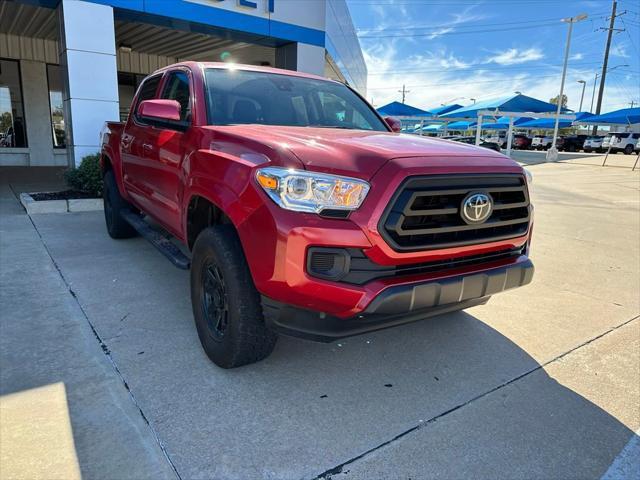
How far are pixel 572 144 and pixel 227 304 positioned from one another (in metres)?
46.7

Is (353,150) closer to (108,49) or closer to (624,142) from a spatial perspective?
(108,49)

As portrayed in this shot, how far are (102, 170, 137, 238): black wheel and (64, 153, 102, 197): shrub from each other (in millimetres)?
2425

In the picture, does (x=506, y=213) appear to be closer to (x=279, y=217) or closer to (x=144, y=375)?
(x=279, y=217)

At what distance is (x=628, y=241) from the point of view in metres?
7.02

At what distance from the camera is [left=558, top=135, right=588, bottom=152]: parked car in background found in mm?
41844

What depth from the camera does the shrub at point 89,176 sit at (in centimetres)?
805

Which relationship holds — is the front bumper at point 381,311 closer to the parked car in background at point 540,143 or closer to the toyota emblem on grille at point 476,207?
the toyota emblem on grille at point 476,207

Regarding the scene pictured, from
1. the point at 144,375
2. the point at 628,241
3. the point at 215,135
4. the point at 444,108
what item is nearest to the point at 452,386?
the point at 144,375

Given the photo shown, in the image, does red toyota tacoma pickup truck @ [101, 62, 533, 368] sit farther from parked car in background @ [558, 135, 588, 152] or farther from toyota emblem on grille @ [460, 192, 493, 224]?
parked car in background @ [558, 135, 588, 152]

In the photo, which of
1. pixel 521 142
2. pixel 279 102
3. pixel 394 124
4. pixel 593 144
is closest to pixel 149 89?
pixel 279 102

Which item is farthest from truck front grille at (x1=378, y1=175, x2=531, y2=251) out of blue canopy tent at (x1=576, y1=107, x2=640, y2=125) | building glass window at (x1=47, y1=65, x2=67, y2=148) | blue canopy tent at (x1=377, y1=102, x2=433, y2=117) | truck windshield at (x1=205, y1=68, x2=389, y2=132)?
blue canopy tent at (x1=576, y1=107, x2=640, y2=125)

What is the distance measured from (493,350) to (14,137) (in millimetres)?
15927

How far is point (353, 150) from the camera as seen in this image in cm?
249

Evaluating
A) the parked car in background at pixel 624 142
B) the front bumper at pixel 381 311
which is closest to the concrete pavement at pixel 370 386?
the front bumper at pixel 381 311
